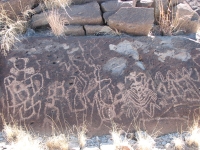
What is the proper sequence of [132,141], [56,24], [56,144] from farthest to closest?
[56,24] → [132,141] → [56,144]

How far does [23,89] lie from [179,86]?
2.27 meters

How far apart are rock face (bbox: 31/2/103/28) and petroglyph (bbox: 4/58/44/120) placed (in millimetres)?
915

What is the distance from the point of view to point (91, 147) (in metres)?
3.54

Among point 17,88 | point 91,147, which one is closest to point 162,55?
point 91,147

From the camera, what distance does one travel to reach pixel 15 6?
4.94 metres

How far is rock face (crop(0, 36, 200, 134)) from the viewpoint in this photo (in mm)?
3986

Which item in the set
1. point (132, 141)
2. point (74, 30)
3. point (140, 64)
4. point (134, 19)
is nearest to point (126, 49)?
point (140, 64)

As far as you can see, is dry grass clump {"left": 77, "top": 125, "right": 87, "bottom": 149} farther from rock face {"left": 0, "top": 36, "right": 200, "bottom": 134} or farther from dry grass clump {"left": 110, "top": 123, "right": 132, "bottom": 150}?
dry grass clump {"left": 110, "top": 123, "right": 132, "bottom": 150}

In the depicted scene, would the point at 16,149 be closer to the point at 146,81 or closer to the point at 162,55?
the point at 146,81

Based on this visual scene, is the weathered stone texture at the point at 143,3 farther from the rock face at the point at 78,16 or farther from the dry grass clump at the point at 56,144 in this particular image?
the dry grass clump at the point at 56,144

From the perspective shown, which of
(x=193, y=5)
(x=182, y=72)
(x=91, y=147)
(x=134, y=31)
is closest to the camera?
(x=91, y=147)

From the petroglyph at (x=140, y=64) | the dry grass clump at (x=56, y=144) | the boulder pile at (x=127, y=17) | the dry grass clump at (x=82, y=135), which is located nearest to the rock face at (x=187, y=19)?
the boulder pile at (x=127, y=17)

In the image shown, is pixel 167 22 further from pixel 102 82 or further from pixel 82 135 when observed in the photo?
pixel 82 135

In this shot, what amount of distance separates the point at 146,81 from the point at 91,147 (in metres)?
1.33
